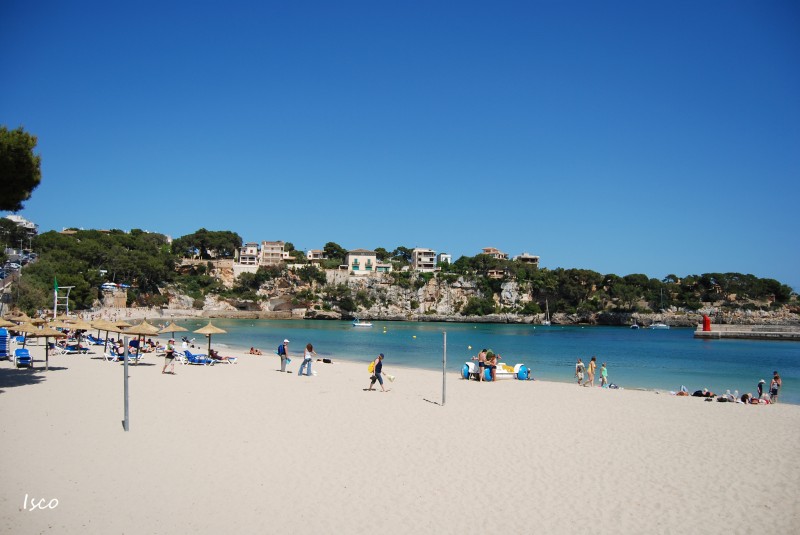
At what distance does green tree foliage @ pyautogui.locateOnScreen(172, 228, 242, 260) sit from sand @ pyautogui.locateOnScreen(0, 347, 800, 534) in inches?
3958

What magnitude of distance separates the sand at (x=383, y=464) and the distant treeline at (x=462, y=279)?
75.8 metres

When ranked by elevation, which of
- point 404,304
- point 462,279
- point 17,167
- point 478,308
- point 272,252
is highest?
point 272,252

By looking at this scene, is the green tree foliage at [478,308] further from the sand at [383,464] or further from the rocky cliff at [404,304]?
the sand at [383,464]

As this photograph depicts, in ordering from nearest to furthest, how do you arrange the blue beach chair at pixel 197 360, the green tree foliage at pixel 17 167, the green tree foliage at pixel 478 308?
1. the green tree foliage at pixel 17 167
2. the blue beach chair at pixel 197 360
3. the green tree foliage at pixel 478 308

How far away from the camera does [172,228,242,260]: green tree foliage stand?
4225 inches

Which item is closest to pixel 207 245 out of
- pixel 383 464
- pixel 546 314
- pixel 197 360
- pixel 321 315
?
pixel 321 315

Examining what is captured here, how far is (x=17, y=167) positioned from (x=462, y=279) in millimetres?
99005

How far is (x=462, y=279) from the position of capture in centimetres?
10825

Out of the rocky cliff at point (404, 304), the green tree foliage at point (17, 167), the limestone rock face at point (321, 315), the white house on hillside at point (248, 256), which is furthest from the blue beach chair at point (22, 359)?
the white house on hillside at point (248, 256)

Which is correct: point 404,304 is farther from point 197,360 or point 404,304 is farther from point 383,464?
point 383,464

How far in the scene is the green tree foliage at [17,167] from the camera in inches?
455

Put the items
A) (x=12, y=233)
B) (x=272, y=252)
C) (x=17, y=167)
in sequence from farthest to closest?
(x=272, y=252), (x=12, y=233), (x=17, y=167)

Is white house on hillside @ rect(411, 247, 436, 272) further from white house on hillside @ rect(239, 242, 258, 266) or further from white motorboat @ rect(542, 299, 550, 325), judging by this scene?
white house on hillside @ rect(239, 242, 258, 266)

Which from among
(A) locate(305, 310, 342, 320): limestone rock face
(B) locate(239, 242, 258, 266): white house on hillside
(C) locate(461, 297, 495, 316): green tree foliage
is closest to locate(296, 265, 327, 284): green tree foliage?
(A) locate(305, 310, 342, 320): limestone rock face
